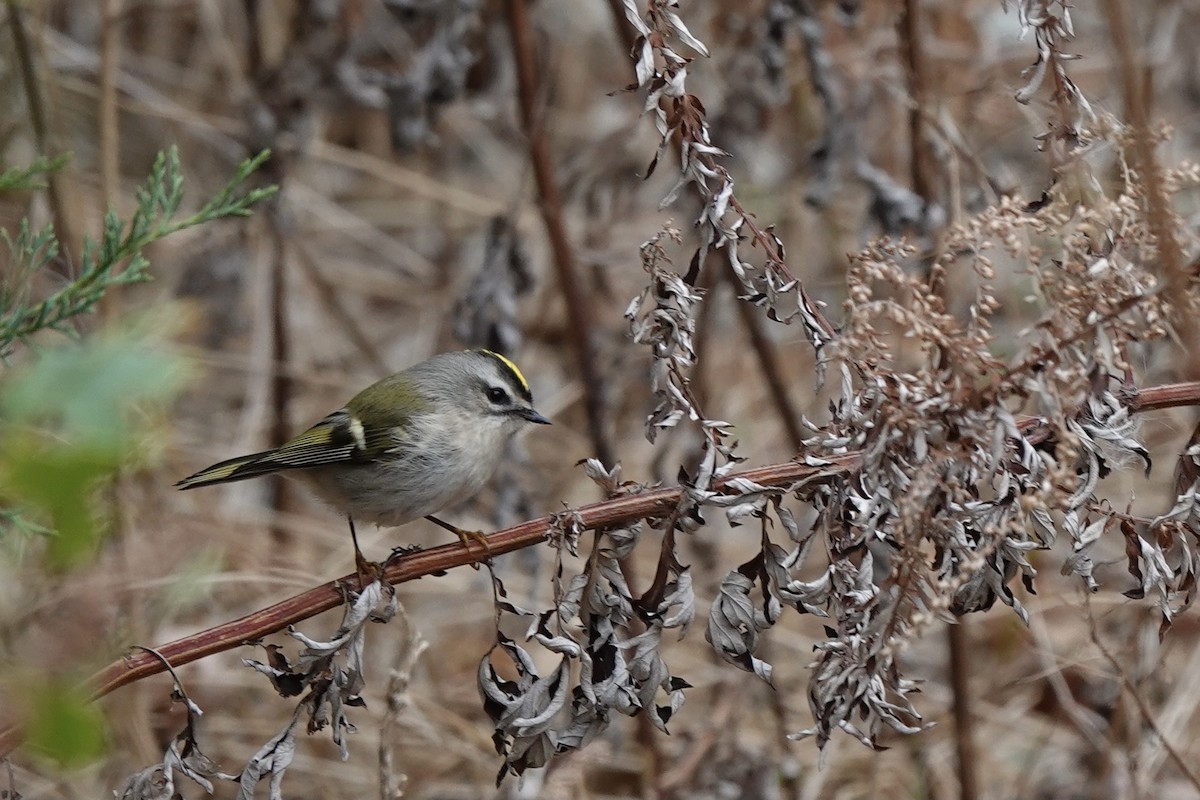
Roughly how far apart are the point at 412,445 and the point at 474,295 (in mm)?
580

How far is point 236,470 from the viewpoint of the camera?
2.97 m

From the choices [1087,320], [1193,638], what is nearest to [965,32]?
[1193,638]

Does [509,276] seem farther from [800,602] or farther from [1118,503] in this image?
[1118,503]

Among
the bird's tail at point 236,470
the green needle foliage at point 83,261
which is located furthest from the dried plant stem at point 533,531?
the bird's tail at point 236,470

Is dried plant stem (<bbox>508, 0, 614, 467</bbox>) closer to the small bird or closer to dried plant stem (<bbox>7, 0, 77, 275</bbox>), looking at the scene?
the small bird

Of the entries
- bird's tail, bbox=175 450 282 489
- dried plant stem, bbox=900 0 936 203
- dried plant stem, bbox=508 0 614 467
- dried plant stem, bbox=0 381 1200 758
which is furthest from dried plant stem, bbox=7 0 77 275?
dried plant stem, bbox=900 0 936 203

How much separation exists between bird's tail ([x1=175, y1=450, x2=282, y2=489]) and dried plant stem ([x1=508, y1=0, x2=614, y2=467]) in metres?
1.08

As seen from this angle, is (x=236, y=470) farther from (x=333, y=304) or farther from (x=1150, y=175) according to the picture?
(x=333, y=304)

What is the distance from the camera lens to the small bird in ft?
10.3

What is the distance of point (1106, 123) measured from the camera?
79.4 inches

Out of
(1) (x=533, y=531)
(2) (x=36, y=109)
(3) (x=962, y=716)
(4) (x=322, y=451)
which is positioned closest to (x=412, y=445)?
(4) (x=322, y=451)

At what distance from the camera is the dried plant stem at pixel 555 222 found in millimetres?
3602

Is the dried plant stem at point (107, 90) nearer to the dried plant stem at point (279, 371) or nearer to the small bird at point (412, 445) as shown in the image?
the dried plant stem at point (279, 371)

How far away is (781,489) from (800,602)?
179 millimetres
